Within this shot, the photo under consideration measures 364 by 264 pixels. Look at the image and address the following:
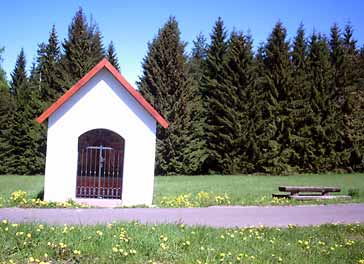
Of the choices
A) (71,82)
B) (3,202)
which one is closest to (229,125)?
(71,82)

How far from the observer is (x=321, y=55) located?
3503cm

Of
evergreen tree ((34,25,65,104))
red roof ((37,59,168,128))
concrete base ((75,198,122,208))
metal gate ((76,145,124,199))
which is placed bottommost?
concrete base ((75,198,122,208))

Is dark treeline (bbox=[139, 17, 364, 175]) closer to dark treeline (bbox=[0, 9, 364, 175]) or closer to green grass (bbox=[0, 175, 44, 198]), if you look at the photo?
dark treeline (bbox=[0, 9, 364, 175])

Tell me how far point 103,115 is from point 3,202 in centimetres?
389

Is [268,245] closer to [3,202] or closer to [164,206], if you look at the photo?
[164,206]

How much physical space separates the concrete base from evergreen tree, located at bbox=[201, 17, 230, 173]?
18.9 m

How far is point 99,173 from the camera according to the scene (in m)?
14.7

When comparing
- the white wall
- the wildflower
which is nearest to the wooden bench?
the white wall

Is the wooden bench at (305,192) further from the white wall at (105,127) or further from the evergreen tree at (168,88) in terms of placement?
the evergreen tree at (168,88)

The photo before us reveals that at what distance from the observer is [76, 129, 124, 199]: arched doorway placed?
14.7 meters

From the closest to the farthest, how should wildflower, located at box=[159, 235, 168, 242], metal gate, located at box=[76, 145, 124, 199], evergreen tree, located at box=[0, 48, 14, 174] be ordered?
wildflower, located at box=[159, 235, 168, 242] → metal gate, located at box=[76, 145, 124, 199] → evergreen tree, located at box=[0, 48, 14, 174]

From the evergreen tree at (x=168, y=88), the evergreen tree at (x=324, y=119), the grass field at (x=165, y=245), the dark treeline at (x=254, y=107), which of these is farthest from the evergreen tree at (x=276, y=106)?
the grass field at (x=165, y=245)

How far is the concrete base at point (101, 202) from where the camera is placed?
13445mm

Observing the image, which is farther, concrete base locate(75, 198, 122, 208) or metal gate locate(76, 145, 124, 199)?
metal gate locate(76, 145, 124, 199)
